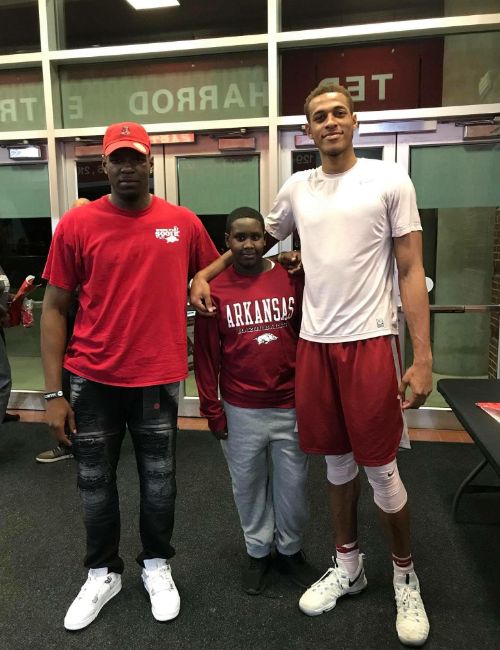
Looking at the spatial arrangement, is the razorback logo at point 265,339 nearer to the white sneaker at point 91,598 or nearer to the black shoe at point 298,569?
the black shoe at point 298,569

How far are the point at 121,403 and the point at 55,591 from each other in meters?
0.83

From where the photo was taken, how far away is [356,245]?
58.0 inches

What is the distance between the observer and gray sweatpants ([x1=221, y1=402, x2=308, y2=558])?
1.70m

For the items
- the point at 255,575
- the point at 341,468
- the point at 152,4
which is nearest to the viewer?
the point at 341,468

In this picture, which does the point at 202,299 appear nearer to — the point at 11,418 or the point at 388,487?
the point at 388,487

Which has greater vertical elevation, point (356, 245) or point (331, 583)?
point (356, 245)

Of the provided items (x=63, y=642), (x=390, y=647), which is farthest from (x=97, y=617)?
(x=390, y=647)

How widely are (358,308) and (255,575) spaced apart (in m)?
1.06

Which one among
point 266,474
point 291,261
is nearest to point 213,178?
point 291,261

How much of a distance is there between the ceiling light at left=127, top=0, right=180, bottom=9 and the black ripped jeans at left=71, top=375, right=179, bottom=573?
11.7 feet

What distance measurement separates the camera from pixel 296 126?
11.1 ft

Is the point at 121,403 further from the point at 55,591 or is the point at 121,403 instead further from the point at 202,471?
the point at 202,471

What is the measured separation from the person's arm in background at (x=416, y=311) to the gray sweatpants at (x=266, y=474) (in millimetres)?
421

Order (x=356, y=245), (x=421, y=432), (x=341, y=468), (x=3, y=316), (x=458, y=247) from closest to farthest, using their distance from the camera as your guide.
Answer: (x=356, y=245) → (x=341, y=468) → (x=3, y=316) → (x=421, y=432) → (x=458, y=247)
